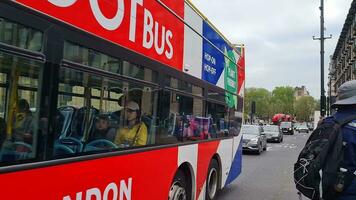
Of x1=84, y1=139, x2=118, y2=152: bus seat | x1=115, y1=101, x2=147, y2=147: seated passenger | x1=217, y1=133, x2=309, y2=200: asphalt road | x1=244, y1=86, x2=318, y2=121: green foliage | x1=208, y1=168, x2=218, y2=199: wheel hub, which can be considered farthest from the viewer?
x1=244, y1=86, x2=318, y2=121: green foliage

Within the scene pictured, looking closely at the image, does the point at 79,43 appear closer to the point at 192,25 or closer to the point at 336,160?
the point at 336,160

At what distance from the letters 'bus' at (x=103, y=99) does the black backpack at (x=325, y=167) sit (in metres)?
1.75

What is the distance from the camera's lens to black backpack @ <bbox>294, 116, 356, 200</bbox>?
308 cm

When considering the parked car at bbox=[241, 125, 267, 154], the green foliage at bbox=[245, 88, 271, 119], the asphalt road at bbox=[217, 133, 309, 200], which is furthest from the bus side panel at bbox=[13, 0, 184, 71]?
the green foliage at bbox=[245, 88, 271, 119]

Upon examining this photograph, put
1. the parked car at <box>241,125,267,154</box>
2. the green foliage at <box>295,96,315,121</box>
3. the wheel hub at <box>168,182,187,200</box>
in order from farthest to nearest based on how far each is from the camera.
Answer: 1. the green foliage at <box>295,96,315,121</box>
2. the parked car at <box>241,125,267,154</box>
3. the wheel hub at <box>168,182,187,200</box>

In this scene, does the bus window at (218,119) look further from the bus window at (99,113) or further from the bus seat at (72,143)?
the bus seat at (72,143)

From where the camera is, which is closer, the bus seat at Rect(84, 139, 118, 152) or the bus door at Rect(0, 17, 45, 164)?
the bus door at Rect(0, 17, 45, 164)

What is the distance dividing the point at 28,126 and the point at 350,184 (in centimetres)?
221

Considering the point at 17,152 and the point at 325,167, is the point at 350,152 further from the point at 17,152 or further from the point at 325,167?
the point at 17,152

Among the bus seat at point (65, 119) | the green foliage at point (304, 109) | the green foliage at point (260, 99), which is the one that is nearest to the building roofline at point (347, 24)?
the green foliage at point (260, 99)

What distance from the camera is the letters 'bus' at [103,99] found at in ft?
10.3

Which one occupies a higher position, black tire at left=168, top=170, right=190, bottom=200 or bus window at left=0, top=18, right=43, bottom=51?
bus window at left=0, top=18, right=43, bottom=51

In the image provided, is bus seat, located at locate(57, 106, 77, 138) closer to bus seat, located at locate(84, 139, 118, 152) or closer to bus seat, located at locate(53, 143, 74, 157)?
bus seat, located at locate(53, 143, 74, 157)

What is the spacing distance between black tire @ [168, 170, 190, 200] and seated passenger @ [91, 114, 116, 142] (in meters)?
1.78
